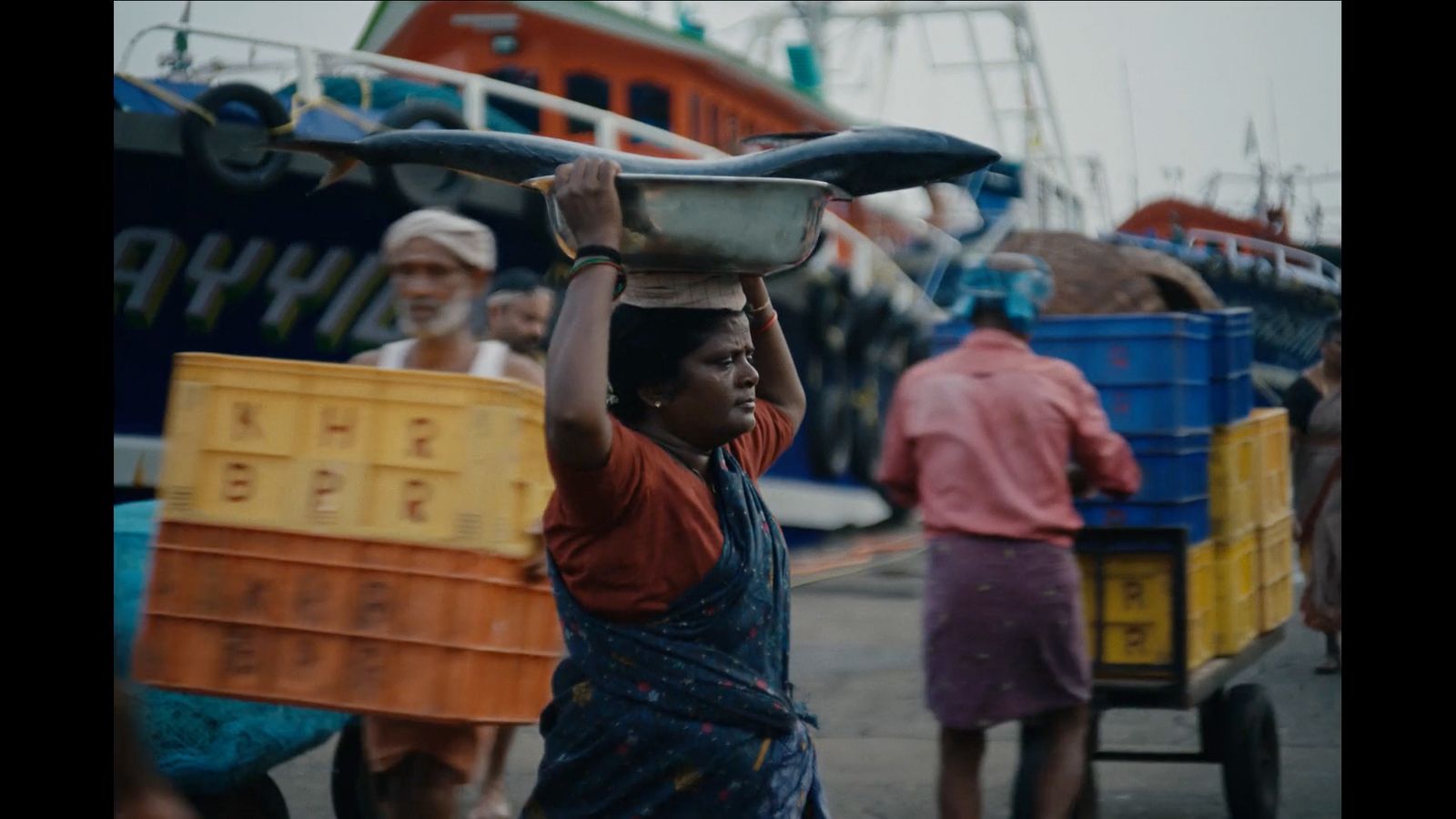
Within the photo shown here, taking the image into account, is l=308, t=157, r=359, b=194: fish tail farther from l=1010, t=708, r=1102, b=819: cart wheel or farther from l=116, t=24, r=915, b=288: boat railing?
l=116, t=24, r=915, b=288: boat railing

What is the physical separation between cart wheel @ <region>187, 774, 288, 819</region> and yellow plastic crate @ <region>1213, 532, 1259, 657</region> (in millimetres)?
2958

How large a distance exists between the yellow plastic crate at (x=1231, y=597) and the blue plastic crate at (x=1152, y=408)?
1.66 ft

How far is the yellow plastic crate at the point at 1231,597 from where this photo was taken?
5.72m

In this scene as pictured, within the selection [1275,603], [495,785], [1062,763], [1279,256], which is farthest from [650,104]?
[1279,256]

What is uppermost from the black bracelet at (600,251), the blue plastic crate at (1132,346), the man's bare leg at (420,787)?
the black bracelet at (600,251)

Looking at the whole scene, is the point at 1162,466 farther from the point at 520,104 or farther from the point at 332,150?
the point at 520,104

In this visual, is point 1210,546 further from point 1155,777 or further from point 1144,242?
point 1144,242

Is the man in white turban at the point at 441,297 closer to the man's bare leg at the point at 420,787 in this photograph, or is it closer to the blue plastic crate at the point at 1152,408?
the man's bare leg at the point at 420,787

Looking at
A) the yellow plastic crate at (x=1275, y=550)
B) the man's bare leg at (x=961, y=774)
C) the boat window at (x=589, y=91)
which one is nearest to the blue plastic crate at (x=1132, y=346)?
the yellow plastic crate at (x=1275, y=550)

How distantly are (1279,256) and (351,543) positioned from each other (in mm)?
20380

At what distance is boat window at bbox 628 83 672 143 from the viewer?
45.6ft

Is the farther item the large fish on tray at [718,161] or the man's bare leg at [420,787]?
the man's bare leg at [420,787]
